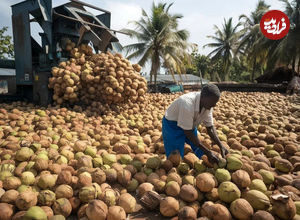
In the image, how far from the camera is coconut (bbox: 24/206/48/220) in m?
1.98

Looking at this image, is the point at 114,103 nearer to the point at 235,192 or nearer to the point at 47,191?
the point at 47,191

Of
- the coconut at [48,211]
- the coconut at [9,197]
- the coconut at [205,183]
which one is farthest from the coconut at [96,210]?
the coconut at [205,183]

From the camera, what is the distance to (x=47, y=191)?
2350 millimetres

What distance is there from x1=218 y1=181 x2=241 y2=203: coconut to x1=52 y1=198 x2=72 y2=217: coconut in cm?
161

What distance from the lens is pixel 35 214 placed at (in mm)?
1995

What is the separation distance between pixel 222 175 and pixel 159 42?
57.4ft

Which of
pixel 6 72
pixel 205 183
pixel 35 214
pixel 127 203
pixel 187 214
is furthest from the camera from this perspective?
pixel 6 72

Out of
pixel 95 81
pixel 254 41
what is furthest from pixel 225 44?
pixel 95 81

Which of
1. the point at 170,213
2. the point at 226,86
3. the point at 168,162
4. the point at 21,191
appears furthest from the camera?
the point at 226,86

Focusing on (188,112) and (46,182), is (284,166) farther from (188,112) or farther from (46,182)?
(46,182)

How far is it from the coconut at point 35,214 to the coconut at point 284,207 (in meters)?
2.20

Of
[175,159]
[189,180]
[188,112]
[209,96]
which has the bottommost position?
[189,180]

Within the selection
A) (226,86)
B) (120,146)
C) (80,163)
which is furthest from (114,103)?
(226,86)

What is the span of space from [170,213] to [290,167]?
6.40 ft
